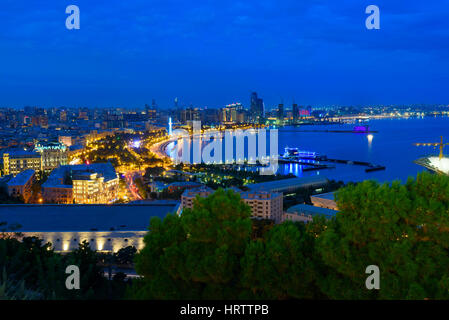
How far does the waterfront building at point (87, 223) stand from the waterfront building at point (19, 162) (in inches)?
292

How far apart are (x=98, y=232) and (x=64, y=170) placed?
6.28m

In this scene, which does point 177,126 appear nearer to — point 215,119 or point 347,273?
point 215,119

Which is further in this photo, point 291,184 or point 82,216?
point 291,184

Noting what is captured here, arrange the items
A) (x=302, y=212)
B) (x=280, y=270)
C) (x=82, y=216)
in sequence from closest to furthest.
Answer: (x=280, y=270)
(x=82, y=216)
(x=302, y=212)

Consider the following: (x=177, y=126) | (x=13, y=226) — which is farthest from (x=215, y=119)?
(x=13, y=226)

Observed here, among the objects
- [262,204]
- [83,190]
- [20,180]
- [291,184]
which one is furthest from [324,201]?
[20,180]

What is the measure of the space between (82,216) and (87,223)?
1.20ft

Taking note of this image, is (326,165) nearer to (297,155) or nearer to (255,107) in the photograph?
(297,155)

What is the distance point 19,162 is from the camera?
1236 centimetres

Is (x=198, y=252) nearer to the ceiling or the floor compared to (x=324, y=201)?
nearer to the ceiling

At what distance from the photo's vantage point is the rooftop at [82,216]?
4.76 m

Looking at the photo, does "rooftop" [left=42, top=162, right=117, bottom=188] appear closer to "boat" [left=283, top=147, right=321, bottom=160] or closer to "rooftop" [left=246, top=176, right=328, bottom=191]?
"rooftop" [left=246, top=176, right=328, bottom=191]

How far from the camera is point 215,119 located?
144 ft

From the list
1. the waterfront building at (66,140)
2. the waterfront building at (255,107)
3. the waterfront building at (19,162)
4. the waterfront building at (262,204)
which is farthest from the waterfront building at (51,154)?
the waterfront building at (255,107)
